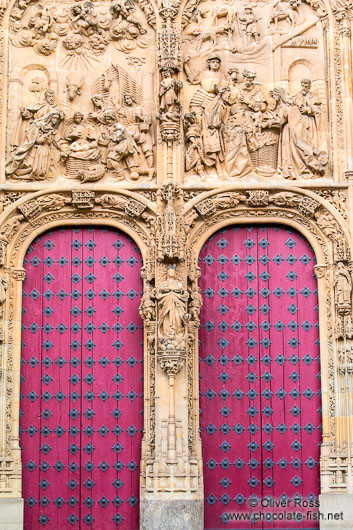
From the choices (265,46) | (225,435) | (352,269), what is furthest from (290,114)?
(225,435)

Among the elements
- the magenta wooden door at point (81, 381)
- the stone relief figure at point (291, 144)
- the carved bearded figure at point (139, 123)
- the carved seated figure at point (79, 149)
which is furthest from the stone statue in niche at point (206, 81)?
the magenta wooden door at point (81, 381)

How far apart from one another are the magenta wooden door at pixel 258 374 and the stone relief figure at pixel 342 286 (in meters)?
0.58

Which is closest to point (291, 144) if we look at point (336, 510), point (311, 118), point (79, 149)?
point (311, 118)

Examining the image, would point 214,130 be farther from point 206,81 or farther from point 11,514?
point 11,514

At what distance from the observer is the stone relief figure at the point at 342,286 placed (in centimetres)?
Answer: 1811

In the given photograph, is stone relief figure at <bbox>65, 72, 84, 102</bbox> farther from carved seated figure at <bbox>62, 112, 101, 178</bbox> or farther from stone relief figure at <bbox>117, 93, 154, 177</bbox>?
stone relief figure at <bbox>117, 93, 154, 177</bbox>

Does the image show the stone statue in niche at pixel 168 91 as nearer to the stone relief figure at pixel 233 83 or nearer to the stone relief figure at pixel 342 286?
the stone relief figure at pixel 233 83

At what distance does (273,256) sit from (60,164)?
3926mm

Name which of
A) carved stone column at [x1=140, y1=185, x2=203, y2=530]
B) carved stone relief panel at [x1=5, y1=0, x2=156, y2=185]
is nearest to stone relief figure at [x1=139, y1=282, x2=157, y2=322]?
carved stone column at [x1=140, y1=185, x2=203, y2=530]

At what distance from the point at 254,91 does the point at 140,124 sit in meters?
2.06

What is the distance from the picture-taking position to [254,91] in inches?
755

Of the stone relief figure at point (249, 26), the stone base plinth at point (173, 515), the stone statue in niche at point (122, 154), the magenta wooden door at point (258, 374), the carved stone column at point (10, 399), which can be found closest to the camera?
the stone base plinth at point (173, 515)

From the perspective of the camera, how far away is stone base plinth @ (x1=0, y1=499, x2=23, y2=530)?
1748 cm

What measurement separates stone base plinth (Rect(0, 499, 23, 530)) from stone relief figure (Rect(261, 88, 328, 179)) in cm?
696
